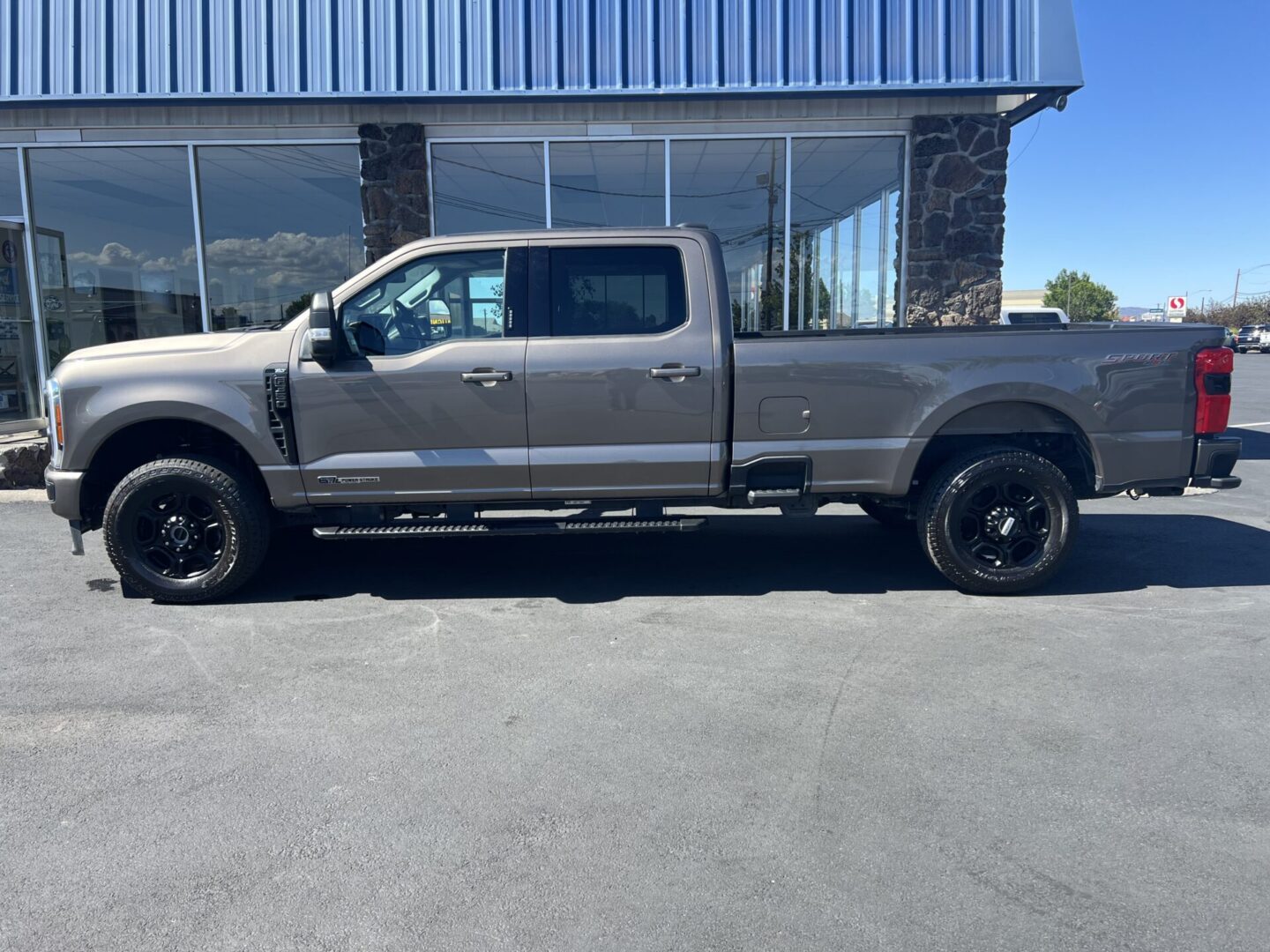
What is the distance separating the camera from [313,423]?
540 cm

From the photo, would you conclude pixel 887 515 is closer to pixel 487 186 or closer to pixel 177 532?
pixel 177 532

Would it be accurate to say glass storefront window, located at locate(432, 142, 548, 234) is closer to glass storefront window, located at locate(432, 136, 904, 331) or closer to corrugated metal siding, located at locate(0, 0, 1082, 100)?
glass storefront window, located at locate(432, 136, 904, 331)

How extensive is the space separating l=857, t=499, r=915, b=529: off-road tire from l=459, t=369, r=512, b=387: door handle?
2.75 metres

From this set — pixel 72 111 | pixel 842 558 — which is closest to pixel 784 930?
pixel 842 558

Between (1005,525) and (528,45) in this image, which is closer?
(1005,525)

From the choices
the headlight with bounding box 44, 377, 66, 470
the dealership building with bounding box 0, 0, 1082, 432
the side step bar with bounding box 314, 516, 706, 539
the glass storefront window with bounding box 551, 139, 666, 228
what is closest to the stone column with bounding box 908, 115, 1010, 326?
the dealership building with bounding box 0, 0, 1082, 432

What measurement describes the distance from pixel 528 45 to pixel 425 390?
620 centimetres

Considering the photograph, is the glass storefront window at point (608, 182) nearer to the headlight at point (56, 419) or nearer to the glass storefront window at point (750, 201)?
the glass storefront window at point (750, 201)

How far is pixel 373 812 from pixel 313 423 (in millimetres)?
2775

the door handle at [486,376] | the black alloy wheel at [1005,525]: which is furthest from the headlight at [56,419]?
the black alloy wheel at [1005,525]

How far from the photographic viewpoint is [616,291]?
5.56 metres

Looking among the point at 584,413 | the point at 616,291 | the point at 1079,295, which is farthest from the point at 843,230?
the point at 1079,295

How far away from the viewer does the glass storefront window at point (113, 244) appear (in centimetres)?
1184

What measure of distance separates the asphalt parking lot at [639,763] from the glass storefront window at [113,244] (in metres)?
7.52
